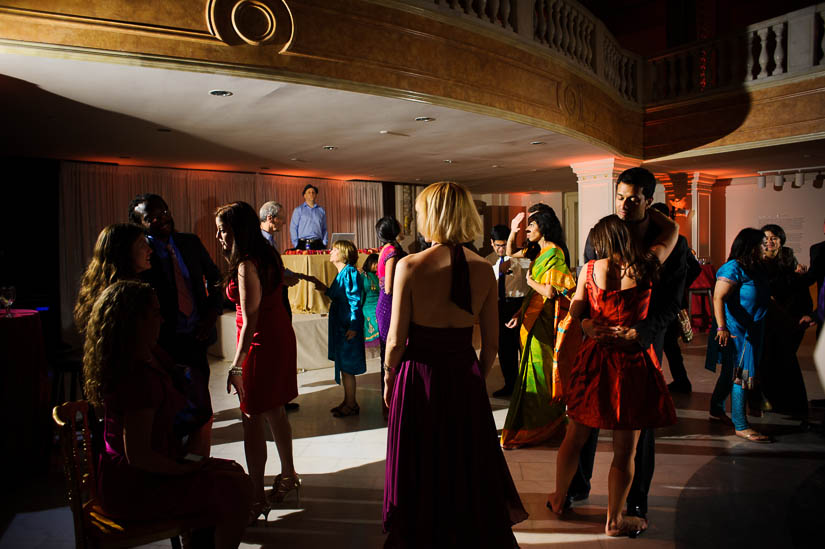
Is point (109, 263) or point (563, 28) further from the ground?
point (563, 28)

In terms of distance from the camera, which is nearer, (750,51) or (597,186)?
(750,51)

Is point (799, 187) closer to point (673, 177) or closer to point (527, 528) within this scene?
point (673, 177)

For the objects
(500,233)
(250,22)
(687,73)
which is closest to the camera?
(250,22)

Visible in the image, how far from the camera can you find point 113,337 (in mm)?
1663

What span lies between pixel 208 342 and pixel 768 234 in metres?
3.95

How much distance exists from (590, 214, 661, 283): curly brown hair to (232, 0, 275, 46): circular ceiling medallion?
3.07 meters

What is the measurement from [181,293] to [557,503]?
222 cm

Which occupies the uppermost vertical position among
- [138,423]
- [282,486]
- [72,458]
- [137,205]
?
[137,205]

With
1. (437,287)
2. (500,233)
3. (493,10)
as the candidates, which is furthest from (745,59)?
(437,287)

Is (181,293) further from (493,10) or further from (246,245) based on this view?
(493,10)

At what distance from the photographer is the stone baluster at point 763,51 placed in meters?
7.19

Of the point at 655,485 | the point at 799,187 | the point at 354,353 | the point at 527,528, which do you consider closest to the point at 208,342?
the point at 354,353

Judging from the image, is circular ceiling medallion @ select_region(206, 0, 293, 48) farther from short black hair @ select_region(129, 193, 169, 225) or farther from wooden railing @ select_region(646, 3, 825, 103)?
wooden railing @ select_region(646, 3, 825, 103)

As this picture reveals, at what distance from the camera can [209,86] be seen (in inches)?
169
